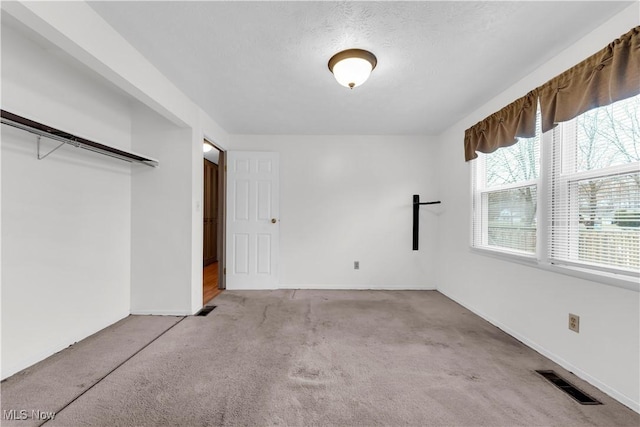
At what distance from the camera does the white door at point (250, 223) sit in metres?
3.94

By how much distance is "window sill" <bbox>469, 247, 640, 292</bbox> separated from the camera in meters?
1.54

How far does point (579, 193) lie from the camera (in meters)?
1.90

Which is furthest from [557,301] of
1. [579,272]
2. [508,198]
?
[508,198]

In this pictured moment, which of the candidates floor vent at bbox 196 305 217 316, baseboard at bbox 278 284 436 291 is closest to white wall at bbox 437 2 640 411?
baseboard at bbox 278 284 436 291

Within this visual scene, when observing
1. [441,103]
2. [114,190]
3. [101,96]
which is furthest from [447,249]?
[101,96]

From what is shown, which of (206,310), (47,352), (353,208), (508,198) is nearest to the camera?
(47,352)

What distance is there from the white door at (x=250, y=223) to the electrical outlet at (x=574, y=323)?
10.6 feet

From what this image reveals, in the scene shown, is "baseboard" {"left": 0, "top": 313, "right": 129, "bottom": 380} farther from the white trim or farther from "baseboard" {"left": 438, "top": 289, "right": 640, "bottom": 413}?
"baseboard" {"left": 438, "top": 289, "right": 640, "bottom": 413}

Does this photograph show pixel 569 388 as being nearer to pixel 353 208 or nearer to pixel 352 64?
pixel 352 64

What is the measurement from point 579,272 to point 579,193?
1.86 ft

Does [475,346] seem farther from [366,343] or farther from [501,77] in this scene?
[501,77]

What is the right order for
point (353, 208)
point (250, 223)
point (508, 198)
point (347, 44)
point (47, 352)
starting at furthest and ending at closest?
point (353, 208) < point (250, 223) < point (508, 198) < point (47, 352) < point (347, 44)

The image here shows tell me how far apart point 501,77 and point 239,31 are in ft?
7.37

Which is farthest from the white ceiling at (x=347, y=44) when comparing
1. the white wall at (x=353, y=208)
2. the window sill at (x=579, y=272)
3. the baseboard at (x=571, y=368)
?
the baseboard at (x=571, y=368)
